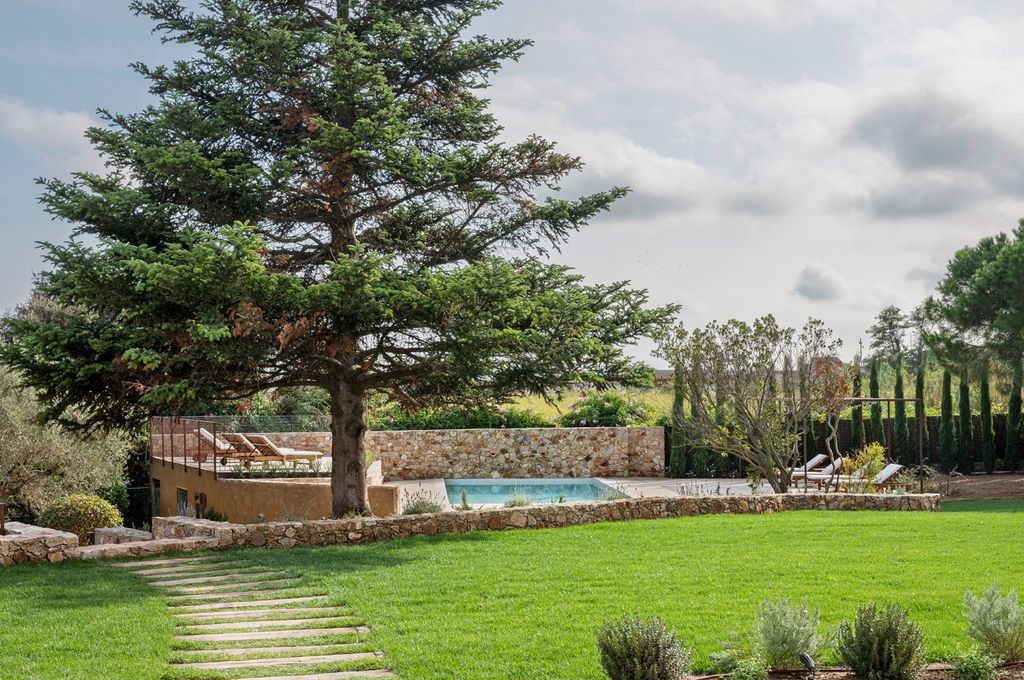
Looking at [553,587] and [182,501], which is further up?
[553,587]

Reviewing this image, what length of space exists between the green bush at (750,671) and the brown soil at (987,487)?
17.9m

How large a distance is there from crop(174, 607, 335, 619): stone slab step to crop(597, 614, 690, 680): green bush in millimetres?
3600

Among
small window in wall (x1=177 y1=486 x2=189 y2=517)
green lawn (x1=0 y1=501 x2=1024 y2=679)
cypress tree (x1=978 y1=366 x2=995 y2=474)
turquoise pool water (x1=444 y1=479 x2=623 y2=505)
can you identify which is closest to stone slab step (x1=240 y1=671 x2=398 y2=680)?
green lawn (x1=0 y1=501 x2=1024 y2=679)

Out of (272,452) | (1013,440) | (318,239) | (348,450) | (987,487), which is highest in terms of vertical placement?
(318,239)

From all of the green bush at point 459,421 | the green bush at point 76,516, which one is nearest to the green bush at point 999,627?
the green bush at point 76,516

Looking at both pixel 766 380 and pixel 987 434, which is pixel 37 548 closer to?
pixel 766 380

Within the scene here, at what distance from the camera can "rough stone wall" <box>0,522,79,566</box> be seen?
38.9 feet

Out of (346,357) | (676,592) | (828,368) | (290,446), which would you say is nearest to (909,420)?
(828,368)

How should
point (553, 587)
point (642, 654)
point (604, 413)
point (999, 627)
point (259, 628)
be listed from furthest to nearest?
point (604, 413)
point (553, 587)
point (259, 628)
point (999, 627)
point (642, 654)

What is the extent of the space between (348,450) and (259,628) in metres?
6.49

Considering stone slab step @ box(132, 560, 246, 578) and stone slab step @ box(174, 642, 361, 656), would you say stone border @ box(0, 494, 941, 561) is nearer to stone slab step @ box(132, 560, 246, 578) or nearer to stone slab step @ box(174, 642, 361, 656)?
stone slab step @ box(132, 560, 246, 578)

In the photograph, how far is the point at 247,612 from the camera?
883 cm

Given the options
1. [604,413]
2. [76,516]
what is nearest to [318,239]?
[76,516]

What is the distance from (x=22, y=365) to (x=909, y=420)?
76.7 ft
